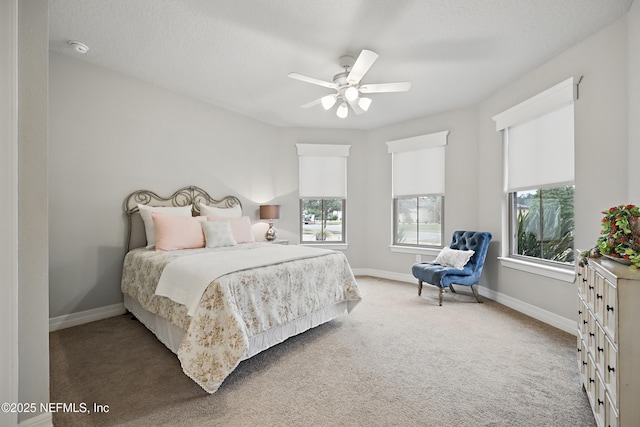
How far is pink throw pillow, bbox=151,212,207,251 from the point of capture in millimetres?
3227

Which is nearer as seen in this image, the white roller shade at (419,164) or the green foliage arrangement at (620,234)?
the green foliage arrangement at (620,234)

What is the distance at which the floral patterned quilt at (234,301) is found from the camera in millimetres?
1980

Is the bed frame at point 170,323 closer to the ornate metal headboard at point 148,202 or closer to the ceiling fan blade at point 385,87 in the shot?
the ornate metal headboard at point 148,202

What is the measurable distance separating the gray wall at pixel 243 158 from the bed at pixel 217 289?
34 centimetres

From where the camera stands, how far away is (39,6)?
158cm

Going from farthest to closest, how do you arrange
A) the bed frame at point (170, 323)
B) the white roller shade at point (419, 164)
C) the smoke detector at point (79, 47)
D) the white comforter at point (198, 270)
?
the white roller shade at point (419, 164)
the smoke detector at point (79, 47)
the bed frame at point (170, 323)
the white comforter at point (198, 270)

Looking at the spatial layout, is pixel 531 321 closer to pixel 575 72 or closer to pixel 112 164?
pixel 575 72

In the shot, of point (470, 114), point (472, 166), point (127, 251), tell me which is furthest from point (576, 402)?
point (127, 251)

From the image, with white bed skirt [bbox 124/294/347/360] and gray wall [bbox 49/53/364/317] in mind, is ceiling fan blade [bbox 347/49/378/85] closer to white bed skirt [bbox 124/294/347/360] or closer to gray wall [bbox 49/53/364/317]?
white bed skirt [bbox 124/294/347/360]

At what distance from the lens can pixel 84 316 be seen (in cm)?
318

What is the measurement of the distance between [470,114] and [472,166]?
0.76 meters

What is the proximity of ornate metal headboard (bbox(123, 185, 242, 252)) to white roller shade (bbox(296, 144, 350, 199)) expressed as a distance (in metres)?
1.70
